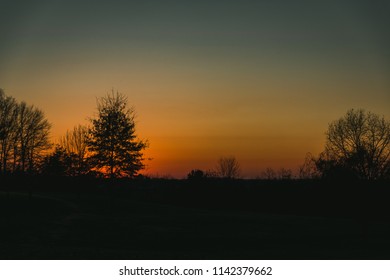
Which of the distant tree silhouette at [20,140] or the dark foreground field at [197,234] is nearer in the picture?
the dark foreground field at [197,234]

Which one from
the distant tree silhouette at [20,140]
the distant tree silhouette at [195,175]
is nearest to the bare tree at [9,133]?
the distant tree silhouette at [20,140]

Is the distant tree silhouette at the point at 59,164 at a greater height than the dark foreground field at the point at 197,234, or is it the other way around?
the distant tree silhouette at the point at 59,164

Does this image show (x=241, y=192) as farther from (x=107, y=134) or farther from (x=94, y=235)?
(x=94, y=235)

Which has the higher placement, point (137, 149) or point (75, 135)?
point (75, 135)

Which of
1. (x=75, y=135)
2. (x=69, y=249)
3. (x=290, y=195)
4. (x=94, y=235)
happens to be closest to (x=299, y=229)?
(x=94, y=235)

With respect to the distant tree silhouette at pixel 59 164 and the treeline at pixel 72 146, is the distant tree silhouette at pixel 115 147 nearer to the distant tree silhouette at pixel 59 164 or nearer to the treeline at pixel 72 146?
the treeline at pixel 72 146

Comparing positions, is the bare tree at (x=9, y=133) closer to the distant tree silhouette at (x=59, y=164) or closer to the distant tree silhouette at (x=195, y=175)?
the distant tree silhouette at (x=59, y=164)

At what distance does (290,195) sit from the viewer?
2066 inches

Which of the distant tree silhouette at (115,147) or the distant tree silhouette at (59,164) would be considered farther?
the distant tree silhouette at (59,164)

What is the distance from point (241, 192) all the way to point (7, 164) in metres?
33.7

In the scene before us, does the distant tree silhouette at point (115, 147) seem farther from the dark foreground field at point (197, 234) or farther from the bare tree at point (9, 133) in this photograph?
the bare tree at point (9, 133)

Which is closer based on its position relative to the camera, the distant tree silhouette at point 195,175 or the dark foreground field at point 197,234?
the dark foreground field at point 197,234
